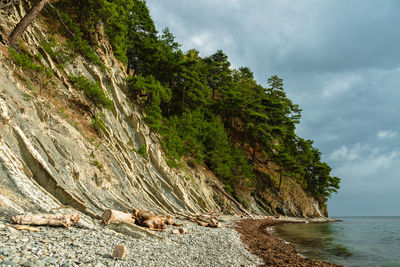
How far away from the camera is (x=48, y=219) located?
7297mm

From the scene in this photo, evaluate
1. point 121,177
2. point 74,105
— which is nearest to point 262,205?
point 121,177

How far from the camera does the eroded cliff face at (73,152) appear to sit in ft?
28.6

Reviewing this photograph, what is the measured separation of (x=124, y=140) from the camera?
21141mm

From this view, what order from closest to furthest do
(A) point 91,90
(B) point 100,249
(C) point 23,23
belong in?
(B) point 100,249 → (C) point 23,23 → (A) point 91,90

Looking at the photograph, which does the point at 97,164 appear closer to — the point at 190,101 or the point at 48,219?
the point at 48,219

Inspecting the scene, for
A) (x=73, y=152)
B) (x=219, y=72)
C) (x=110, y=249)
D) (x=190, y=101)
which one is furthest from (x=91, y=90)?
(x=219, y=72)

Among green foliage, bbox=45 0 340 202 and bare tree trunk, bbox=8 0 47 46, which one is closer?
bare tree trunk, bbox=8 0 47 46

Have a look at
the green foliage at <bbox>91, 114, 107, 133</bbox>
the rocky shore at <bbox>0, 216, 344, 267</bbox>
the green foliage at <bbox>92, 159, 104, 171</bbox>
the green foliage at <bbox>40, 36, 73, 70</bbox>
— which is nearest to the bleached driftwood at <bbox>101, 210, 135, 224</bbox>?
the rocky shore at <bbox>0, 216, 344, 267</bbox>

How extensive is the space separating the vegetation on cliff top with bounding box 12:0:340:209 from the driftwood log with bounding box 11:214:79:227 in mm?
13339

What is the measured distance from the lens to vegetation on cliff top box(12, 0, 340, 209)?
23984 millimetres

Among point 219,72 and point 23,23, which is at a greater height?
point 219,72

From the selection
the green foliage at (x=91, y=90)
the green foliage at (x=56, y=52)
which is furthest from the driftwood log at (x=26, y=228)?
the green foliage at (x=56, y=52)

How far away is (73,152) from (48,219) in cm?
691

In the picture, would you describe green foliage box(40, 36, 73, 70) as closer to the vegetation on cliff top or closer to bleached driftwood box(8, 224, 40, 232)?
the vegetation on cliff top
